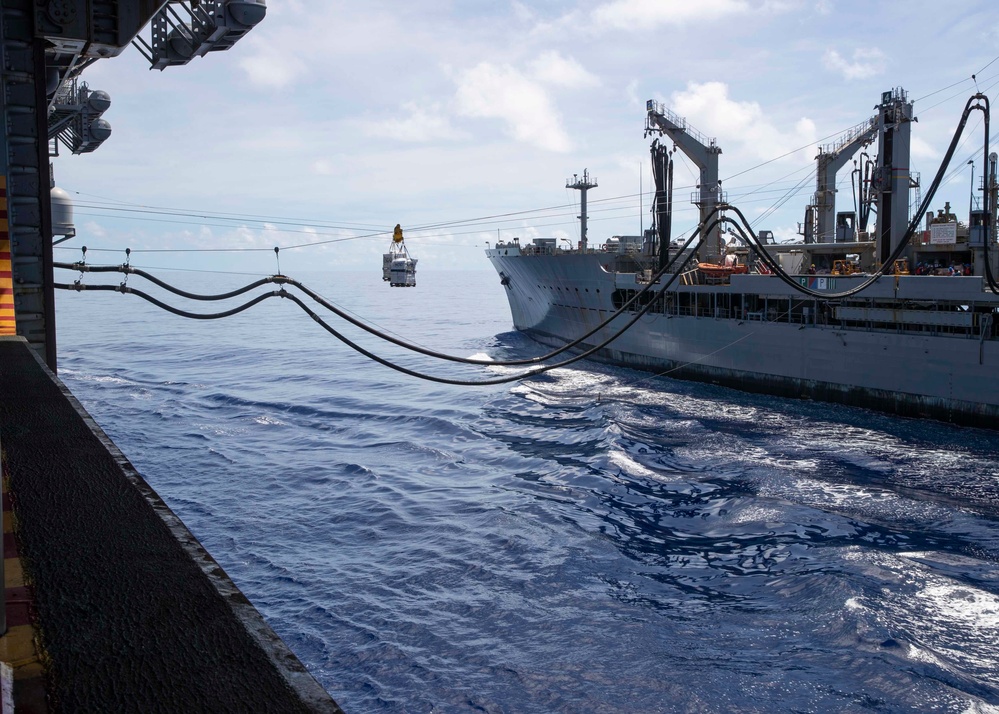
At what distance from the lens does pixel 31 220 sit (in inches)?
386

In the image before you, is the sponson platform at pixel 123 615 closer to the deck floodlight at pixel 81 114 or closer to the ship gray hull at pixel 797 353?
the deck floodlight at pixel 81 114

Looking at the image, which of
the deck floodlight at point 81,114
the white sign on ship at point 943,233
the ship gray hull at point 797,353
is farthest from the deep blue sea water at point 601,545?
the deck floodlight at point 81,114

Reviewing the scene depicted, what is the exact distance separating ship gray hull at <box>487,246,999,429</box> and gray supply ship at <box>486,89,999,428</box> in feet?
0.16

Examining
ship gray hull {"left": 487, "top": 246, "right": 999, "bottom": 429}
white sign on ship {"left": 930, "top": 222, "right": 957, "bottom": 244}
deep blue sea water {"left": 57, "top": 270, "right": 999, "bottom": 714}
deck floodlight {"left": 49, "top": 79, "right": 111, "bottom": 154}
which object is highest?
deck floodlight {"left": 49, "top": 79, "right": 111, "bottom": 154}

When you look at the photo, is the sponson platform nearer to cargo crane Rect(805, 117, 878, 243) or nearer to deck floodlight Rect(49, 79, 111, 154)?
deck floodlight Rect(49, 79, 111, 154)

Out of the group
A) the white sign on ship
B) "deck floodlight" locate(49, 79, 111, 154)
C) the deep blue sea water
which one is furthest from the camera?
the white sign on ship

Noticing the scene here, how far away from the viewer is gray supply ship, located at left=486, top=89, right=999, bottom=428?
24562 millimetres

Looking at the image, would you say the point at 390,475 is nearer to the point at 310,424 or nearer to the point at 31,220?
the point at 310,424

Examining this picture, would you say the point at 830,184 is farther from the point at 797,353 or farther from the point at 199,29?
the point at 199,29

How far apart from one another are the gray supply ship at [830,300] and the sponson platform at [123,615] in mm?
14347

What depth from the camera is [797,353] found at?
29312mm

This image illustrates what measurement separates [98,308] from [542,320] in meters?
68.0

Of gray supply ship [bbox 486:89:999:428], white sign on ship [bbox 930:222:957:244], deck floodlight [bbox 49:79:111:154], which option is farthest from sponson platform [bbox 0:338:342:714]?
white sign on ship [bbox 930:222:957:244]

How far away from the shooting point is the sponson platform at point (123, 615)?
2.39 m
